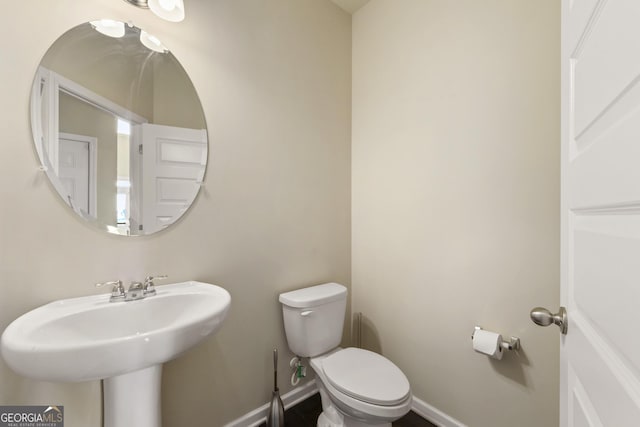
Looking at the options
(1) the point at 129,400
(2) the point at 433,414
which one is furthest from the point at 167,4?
(2) the point at 433,414

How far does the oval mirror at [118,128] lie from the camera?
0.98 metres

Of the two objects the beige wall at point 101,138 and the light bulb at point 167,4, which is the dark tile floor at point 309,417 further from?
the light bulb at point 167,4

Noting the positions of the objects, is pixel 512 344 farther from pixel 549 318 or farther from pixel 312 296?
pixel 312 296

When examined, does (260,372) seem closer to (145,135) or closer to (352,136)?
(145,135)

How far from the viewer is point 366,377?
1248 millimetres

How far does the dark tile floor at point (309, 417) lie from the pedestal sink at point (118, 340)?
804mm

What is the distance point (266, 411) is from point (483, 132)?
1907 millimetres

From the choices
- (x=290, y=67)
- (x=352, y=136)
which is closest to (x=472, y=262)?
(x=352, y=136)

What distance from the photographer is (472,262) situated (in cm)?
136

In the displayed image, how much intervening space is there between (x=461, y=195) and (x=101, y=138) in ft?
5.57

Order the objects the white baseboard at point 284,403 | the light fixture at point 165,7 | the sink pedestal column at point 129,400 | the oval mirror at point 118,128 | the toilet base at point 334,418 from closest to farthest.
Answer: the sink pedestal column at point 129,400
the oval mirror at point 118,128
the light fixture at point 165,7
the toilet base at point 334,418
the white baseboard at point 284,403

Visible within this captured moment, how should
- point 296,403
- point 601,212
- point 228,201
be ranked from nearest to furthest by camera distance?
1. point 601,212
2. point 228,201
3. point 296,403

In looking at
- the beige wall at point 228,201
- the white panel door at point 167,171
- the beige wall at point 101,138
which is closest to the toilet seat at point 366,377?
the beige wall at point 228,201

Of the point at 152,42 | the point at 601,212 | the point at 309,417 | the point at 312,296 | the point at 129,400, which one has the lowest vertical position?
the point at 309,417
